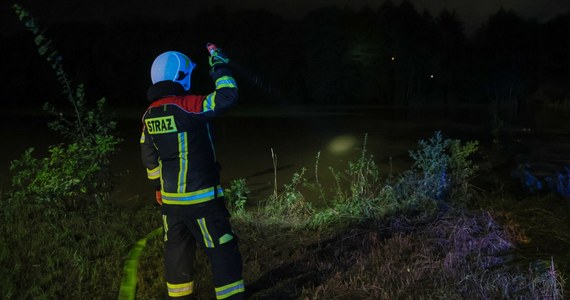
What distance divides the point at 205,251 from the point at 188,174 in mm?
534

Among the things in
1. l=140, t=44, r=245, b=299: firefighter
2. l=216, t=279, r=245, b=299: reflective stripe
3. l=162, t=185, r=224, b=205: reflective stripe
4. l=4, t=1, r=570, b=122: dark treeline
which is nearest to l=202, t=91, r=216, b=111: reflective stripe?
l=140, t=44, r=245, b=299: firefighter

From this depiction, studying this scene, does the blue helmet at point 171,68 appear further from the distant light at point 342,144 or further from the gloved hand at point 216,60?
the distant light at point 342,144

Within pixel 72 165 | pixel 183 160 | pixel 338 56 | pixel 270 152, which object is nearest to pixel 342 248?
pixel 183 160

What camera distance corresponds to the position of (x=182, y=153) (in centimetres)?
344

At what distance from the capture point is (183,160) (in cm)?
343

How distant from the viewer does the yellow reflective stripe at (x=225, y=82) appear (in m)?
3.29

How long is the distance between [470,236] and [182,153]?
273 cm

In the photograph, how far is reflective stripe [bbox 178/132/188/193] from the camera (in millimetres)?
3426

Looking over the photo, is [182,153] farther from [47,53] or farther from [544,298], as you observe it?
[47,53]

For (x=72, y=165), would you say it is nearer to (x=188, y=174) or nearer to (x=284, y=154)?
(x=188, y=174)

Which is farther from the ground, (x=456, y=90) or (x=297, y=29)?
(x=297, y=29)

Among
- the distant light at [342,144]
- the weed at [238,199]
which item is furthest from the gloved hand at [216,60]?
the distant light at [342,144]

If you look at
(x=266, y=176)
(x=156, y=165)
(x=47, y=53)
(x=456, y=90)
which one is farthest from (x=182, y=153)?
(x=456, y=90)

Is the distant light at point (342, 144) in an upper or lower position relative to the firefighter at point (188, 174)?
lower
